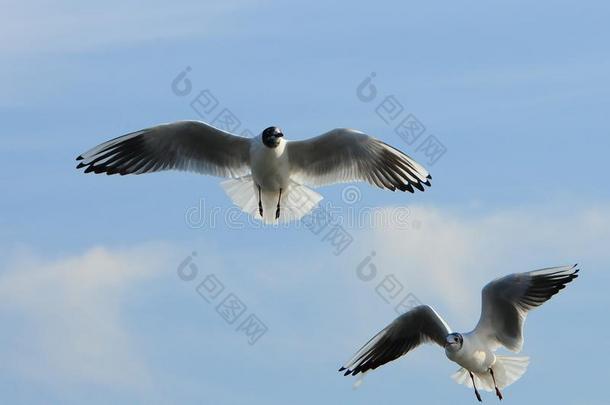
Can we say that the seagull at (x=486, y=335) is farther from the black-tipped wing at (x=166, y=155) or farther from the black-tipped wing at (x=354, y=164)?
the black-tipped wing at (x=166, y=155)

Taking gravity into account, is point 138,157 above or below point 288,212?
above

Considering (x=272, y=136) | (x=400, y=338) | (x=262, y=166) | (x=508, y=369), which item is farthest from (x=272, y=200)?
(x=508, y=369)

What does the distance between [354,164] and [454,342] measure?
1.98 meters

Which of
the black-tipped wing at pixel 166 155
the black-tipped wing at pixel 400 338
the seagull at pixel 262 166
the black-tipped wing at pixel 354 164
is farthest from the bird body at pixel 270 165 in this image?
the black-tipped wing at pixel 400 338

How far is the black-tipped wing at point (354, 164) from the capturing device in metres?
10.1

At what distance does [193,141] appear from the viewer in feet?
33.8

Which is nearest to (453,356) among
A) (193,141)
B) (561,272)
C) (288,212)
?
(561,272)

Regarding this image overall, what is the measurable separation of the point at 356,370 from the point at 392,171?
2007 mm

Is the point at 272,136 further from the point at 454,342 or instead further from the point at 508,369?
the point at 508,369

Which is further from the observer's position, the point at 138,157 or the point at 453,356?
the point at 138,157

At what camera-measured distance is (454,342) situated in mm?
9695

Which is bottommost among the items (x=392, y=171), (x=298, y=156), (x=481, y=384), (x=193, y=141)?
(x=481, y=384)

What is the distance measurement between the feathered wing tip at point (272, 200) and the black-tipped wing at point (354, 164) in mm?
129

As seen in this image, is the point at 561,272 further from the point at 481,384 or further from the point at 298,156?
the point at 298,156
